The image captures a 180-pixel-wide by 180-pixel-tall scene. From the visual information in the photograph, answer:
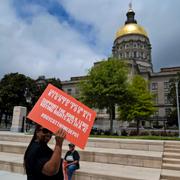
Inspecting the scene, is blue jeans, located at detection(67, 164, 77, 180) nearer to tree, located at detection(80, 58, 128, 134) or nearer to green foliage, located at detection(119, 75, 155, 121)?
tree, located at detection(80, 58, 128, 134)

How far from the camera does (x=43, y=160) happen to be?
234 cm

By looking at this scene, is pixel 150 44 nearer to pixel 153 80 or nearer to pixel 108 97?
pixel 153 80

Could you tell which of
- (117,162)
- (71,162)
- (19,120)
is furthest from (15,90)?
(71,162)

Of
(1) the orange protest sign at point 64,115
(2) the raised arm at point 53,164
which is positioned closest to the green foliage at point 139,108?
(1) the orange protest sign at point 64,115

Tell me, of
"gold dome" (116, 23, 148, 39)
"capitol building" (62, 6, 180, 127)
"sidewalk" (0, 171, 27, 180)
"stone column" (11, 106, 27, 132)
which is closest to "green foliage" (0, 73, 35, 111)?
"stone column" (11, 106, 27, 132)

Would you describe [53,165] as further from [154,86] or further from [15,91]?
[154,86]

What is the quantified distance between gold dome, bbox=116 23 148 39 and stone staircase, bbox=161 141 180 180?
77.2m

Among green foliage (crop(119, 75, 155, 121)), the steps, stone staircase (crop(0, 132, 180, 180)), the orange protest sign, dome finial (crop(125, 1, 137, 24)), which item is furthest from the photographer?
dome finial (crop(125, 1, 137, 24))

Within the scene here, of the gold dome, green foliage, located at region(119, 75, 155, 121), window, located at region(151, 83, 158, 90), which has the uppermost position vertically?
the gold dome

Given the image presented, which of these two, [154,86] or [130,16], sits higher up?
[130,16]

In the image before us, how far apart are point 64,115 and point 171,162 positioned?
6674 mm

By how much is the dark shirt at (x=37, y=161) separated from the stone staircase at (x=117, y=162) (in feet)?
15.5

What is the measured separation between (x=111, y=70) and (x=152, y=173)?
2166cm

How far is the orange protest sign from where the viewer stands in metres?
2.87
